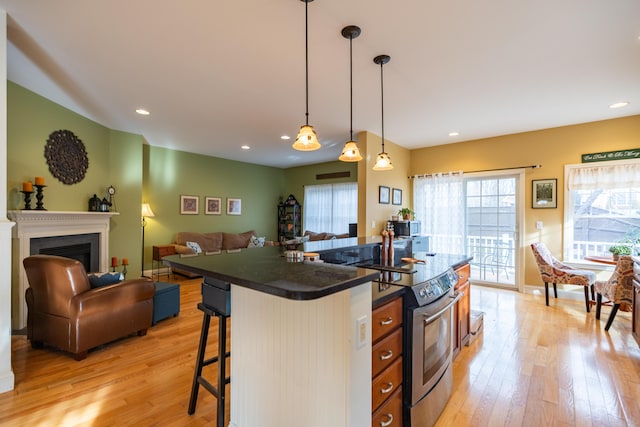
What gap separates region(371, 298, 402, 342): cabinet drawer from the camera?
4.47ft

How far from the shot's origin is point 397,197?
548cm

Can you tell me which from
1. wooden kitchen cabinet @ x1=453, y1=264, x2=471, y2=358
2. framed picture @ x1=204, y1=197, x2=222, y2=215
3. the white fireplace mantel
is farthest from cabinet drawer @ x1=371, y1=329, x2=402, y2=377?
framed picture @ x1=204, y1=197, x2=222, y2=215

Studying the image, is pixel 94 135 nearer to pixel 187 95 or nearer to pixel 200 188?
pixel 187 95

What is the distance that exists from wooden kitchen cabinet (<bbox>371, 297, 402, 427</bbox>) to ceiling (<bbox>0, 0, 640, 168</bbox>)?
194cm

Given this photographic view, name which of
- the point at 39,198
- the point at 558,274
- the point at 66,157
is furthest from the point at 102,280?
the point at 558,274

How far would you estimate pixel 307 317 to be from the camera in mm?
1272

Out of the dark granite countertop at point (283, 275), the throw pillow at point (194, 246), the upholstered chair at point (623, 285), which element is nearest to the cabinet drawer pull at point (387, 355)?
the dark granite countertop at point (283, 275)

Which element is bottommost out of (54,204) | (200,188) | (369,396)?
(369,396)

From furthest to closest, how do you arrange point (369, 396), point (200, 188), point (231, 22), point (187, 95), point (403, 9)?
1. point (200, 188)
2. point (187, 95)
3. point (231, 22)
4. point (403, 9)
5. point (369, 396)

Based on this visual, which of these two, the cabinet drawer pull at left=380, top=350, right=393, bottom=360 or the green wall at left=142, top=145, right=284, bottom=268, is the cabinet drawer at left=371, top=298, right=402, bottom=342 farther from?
the green wall at left=142, top=145, right=284, bottom=268

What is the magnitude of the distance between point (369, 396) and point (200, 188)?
21.0 feet

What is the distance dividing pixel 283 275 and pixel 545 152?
17.0ft

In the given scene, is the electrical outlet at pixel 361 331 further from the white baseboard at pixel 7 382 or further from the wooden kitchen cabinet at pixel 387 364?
the white baseboard at pixel 7 382

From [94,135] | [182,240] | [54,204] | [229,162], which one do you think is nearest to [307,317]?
[54,204]
